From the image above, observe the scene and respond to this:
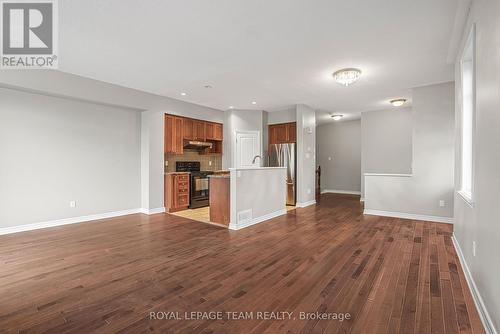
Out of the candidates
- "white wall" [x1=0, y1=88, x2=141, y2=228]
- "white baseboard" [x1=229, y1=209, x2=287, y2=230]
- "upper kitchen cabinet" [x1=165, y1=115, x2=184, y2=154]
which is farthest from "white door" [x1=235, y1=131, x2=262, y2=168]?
"white wall" [x1=0, y1=88, x2=141, y2=228]

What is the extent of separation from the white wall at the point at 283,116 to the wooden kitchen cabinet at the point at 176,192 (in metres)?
3.24

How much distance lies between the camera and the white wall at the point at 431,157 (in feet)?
15.0

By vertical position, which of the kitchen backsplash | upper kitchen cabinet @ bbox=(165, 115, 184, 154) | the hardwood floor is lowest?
the hardwood floor

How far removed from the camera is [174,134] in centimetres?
607

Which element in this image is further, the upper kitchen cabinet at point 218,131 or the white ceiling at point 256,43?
the upper kitchen cabinet at point 218,131

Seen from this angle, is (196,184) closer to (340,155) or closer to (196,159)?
(196,159)

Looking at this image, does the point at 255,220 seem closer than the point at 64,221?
No

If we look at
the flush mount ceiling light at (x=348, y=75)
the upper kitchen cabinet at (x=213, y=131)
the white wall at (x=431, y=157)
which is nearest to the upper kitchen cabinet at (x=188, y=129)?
the upper kitchen cabinet at (x=213, y=131)

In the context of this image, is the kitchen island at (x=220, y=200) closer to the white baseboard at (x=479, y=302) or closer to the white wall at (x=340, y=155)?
the white baseboard at (x=479, y=302)

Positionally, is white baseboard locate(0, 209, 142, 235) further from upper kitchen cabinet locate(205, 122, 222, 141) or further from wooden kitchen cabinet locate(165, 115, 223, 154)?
upper kitchen cabinet locate(205, 122, 222, 141)

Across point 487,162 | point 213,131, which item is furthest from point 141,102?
point 487,162

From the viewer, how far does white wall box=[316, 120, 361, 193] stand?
29.3ft

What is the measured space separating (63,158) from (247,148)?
450 centimetres

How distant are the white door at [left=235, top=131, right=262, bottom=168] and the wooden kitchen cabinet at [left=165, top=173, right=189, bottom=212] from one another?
5.79 ft
